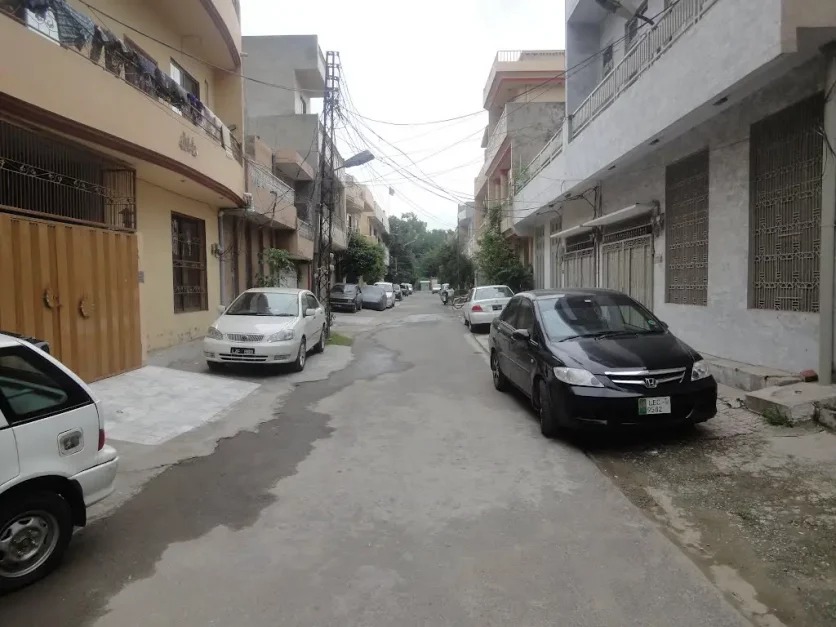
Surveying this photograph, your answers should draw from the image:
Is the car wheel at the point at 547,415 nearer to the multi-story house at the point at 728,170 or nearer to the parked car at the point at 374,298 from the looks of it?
the multi-story house at the point at 728,170

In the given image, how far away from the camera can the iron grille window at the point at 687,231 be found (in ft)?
30.9

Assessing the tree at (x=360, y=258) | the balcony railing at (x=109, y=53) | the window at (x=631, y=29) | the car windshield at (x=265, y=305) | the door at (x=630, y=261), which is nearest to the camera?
the balcony railing at (x=109, y=53)

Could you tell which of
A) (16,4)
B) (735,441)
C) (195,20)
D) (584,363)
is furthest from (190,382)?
(195,20)

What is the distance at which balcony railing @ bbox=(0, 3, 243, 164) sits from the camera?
7464 mm

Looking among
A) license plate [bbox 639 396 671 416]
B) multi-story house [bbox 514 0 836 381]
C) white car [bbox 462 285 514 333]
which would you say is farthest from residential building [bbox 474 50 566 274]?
license plate [bbox 639 396 671 416]

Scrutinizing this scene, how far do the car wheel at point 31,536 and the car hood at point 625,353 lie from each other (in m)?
4.39

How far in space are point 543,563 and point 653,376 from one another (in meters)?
2.70

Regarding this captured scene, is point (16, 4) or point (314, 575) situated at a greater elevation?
point (16, 4)

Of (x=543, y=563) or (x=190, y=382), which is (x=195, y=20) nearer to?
(x=190, y=382)

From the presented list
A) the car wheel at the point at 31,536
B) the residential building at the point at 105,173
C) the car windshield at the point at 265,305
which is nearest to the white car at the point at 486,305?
the car windshield at the point at 265,305

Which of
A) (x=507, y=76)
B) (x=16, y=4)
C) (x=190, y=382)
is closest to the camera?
(x=16, y=4)

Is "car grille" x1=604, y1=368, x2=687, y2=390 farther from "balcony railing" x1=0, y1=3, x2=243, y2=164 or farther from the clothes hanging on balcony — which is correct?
the clothes hanging on balcony

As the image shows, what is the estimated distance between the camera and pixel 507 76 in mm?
25750

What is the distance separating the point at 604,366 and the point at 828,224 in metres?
3.01
